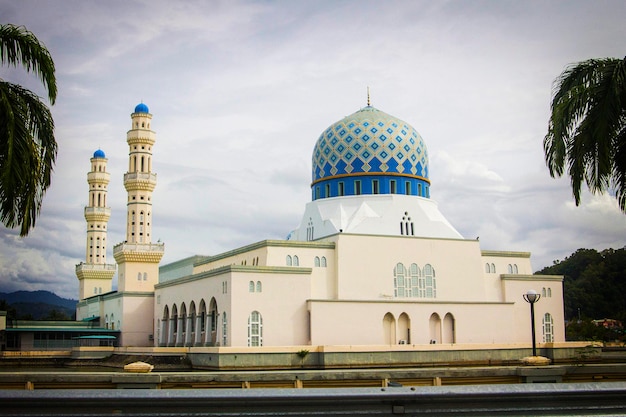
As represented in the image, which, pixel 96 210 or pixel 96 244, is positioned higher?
pixel 96 210

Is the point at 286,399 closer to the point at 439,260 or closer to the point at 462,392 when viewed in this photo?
the point at 462,392

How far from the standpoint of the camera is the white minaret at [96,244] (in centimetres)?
5769

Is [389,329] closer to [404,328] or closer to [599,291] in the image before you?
[404,328]

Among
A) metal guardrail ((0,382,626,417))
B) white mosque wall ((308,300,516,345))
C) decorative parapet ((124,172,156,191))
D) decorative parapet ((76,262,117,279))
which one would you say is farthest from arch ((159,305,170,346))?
metal guardrail ((0,382,626,417))

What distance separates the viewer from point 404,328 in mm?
38344

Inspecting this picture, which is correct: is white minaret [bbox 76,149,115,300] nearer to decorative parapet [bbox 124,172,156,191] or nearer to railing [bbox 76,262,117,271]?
railing [bbox 76,262,117,271]

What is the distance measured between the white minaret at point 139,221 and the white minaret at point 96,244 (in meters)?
9.45

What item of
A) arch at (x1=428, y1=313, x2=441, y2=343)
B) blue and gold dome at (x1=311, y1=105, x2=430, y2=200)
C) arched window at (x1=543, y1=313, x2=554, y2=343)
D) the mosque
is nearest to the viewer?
the mosque

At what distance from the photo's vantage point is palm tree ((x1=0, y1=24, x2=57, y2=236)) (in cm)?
1166

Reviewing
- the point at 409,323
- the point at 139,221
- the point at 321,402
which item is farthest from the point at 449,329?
the point at 321,402

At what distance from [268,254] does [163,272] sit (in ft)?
68.6

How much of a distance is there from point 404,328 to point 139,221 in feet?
63.1

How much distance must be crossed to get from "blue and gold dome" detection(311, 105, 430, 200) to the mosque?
0.07 meters

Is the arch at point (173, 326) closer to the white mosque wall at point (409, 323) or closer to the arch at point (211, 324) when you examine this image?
the arch at point (211, 324)
